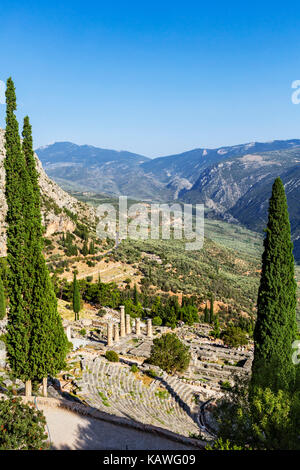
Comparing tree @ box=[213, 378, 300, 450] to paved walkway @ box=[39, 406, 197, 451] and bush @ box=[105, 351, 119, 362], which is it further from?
bush @ box=[105, 351, 119, 362]

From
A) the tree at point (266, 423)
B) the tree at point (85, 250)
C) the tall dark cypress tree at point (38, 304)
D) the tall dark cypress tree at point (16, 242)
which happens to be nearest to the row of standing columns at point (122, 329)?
the tall dark cypress tree at point (38, 304)

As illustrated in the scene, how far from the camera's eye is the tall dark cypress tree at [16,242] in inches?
576

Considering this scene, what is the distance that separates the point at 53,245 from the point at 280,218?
52.8m

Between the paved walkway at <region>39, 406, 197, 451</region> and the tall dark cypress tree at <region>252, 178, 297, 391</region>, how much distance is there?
16.3 ft

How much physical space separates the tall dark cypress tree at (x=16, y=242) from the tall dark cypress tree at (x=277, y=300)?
10075 mm

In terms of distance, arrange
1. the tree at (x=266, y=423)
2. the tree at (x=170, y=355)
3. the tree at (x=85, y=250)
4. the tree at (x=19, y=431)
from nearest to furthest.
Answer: the tree at (x=19, y=431) → the tree at (x=266, y=423) → the tree at (x=170, y=355) → the tree at (x=85, y=250)

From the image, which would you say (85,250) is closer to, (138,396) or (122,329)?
(122,329)

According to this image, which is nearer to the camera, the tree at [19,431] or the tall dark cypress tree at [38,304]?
the tree at [19,431]

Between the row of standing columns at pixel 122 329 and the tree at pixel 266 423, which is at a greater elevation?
the tree at pixel 266 423

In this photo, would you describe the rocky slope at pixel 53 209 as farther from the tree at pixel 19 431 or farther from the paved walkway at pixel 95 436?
the tree at pixel 19 431

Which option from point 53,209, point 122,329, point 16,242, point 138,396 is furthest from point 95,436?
point 53,209

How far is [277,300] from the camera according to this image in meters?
15.0

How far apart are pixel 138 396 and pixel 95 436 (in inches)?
334

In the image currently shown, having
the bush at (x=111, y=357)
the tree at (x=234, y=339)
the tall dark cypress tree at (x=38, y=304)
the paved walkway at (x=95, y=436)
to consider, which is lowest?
the tree at (x=234, y=339)
